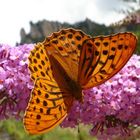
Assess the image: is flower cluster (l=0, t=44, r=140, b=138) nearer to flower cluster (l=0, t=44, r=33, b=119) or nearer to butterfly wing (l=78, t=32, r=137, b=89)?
flower cluster (l=0, t=44, r=33, b=119)

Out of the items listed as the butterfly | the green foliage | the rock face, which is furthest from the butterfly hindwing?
the rock face

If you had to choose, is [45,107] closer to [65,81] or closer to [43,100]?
[43,100]

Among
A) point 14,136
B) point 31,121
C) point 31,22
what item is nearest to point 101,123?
point 31,121

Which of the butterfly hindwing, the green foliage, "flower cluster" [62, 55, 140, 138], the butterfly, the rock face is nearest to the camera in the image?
the butterfly hindwing

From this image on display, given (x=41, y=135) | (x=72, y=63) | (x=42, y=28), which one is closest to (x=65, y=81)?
(x=72, y=63)

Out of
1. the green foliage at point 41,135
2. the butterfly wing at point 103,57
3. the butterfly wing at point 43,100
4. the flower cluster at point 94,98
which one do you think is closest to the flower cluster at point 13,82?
the flower cluster at point 94,98

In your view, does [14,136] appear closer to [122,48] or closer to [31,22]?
[122,48]
